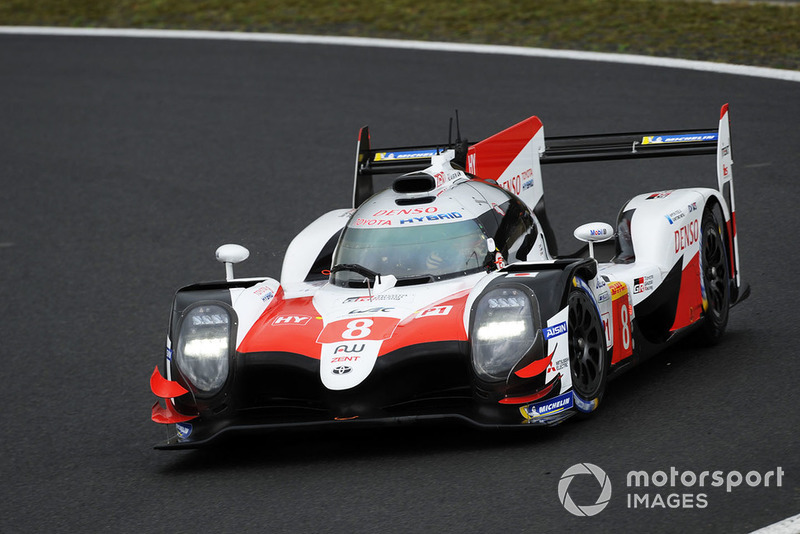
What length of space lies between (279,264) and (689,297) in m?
4.07

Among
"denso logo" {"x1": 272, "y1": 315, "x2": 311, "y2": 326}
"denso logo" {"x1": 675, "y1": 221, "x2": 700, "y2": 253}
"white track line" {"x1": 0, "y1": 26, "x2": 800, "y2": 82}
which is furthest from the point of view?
"white track line" {"x1": 0, "y1": 26, "x2": 800, "y2": 82}

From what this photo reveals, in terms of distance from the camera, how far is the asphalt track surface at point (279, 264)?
570 cm

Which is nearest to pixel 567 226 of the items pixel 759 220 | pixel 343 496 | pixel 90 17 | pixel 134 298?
pixel 759 220

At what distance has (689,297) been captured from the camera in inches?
305

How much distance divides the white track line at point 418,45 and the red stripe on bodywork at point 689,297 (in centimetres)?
675

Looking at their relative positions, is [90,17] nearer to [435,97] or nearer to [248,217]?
[435,97]

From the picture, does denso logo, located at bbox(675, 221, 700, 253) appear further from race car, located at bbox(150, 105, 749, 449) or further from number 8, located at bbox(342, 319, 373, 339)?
number 8, located at bbox(342, 319, 373, 339)

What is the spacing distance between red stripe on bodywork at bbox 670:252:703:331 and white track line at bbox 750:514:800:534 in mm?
2683

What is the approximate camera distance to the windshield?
705 centimetres

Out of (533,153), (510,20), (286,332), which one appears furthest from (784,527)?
(510,20)

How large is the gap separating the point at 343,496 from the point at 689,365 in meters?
2.66

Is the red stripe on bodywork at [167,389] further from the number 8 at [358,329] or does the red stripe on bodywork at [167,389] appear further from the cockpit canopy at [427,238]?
the cockpit canopy at [427,238]

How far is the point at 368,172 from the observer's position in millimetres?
9320

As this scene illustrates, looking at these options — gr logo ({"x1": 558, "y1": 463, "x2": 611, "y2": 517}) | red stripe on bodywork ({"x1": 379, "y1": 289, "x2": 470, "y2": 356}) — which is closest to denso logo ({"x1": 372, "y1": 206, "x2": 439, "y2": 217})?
red stripe on bodywork ({"x1": 379, "y1": 289, "x2": 470, "y2": 356})
